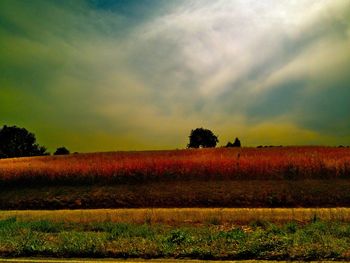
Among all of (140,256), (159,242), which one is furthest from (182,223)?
(140,256)

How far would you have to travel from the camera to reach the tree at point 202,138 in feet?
252

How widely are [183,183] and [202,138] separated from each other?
53.2 metres

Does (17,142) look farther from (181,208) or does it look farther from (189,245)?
(189,245)

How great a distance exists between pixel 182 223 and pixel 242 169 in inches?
334

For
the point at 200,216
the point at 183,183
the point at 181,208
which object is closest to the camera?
the point at 200,216

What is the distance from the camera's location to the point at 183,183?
81.4 feet

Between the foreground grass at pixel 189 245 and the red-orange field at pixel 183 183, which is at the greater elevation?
the red-orange field at pixel 183 183

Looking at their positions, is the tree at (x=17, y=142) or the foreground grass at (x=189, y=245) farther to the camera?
the tree at (x=17, y=142)

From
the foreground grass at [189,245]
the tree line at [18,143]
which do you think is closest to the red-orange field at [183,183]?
the foreground grass at [189,245]

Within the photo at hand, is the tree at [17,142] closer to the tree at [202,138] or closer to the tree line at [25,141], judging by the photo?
the tree line at [25,141]

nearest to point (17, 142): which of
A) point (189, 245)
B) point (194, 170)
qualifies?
point (194, 170)

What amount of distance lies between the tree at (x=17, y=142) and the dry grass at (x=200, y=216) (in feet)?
189

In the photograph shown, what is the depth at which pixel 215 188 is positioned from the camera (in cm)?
2295

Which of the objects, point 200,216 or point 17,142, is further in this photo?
point 17,142
